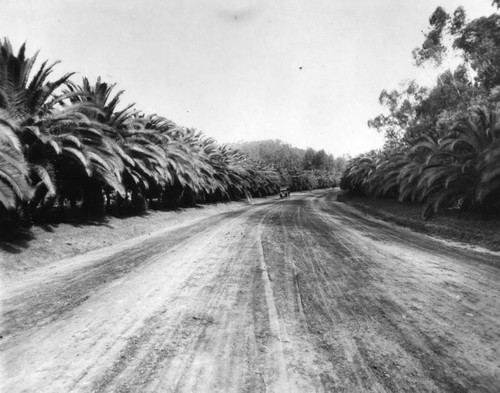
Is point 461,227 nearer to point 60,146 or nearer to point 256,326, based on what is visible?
point 256,326

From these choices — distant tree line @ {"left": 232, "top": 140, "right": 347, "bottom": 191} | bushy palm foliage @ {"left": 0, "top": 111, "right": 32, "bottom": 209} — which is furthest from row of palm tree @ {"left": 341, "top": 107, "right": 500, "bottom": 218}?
distant tree line @ {"left": 232, "top": 140, "right": 347, "bottom": 191}

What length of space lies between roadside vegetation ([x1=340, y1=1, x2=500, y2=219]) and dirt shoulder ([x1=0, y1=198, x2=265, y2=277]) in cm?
1303

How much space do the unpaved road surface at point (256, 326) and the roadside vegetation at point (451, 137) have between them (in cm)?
686

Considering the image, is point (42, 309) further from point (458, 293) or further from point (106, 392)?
point (458, 293)

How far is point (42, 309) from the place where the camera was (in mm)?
4387

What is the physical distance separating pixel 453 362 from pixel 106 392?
309cm

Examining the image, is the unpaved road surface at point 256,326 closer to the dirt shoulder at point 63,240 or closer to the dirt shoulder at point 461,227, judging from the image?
the dirt shoulder at point 63,240

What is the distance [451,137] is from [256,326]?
47.5 ft

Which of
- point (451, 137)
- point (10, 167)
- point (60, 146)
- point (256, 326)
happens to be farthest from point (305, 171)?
point (256, 326)

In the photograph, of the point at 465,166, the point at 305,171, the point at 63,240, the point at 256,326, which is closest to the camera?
the point at 256,326

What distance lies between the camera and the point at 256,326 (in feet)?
11.8

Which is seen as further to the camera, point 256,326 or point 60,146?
point 60,146

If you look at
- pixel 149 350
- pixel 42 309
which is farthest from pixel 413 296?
pixel 42 309

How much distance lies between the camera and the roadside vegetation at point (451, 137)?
12.5 meters
